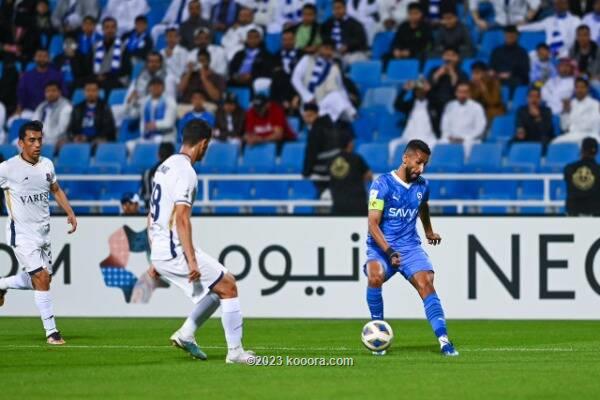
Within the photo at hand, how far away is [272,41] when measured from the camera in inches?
1022

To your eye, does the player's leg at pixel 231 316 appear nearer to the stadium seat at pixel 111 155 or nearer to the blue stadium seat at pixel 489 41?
the stadium seat at pixel 111 155

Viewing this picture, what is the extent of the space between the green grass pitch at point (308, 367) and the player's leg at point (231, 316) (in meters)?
0.18

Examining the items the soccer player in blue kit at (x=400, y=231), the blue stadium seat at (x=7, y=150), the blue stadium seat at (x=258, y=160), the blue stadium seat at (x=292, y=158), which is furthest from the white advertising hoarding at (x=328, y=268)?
the blue stadium seat at (x=7, y=150)

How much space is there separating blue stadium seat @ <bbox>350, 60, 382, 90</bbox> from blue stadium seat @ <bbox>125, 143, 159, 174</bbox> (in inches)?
149

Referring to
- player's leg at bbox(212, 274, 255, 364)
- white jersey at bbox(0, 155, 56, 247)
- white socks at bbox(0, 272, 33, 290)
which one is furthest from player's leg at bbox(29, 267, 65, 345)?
player's leg at bbox(212, 274, 255, 364)

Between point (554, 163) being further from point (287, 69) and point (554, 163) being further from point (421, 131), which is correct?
point (287, 69)

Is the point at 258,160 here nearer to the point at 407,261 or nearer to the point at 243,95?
the point at 243,95

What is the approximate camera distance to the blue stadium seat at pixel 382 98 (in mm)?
24156

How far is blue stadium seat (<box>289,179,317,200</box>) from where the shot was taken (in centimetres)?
2262

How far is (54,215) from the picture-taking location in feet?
64.8

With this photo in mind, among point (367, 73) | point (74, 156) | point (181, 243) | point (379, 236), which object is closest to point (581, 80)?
point (367, 73)

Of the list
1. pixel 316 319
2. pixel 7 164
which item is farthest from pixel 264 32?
pixel 7 164

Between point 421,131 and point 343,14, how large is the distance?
9.88ft

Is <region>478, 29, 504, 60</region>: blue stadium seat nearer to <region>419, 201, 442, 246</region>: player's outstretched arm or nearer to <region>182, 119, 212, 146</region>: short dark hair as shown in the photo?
<region>419, 201, 442, 246</region>: player's outstretched arm
